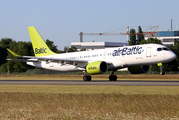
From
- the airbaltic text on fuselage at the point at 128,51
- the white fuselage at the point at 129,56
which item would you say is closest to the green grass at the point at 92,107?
the white fuselage at the point at 129,56

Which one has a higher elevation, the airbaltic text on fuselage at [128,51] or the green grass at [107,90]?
the airbaltic text on fuselage at [128,51]

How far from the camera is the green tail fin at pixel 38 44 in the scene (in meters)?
53.7

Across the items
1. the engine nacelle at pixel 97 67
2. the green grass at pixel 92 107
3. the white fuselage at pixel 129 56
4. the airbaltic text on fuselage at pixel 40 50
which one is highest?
the airbaltic text on fuselage at pixel 40 50

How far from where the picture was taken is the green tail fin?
2112 inches

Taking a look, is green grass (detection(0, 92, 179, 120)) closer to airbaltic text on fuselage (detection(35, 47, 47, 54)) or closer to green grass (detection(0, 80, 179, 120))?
green grass (detection(0, 80, 179, 120))

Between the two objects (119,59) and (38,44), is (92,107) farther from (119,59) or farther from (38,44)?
(38,44)

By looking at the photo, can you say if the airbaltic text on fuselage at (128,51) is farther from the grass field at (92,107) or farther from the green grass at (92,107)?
the green grass at (92,107)

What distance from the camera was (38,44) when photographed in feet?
177

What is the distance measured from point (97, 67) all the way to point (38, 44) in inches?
686

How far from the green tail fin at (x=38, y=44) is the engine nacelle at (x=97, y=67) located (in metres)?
14.0

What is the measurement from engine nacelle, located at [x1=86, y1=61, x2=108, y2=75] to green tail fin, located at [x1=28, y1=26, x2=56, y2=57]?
46.0 ft

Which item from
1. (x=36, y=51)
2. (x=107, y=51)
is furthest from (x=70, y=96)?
(x=36, y=51)

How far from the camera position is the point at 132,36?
14975cm

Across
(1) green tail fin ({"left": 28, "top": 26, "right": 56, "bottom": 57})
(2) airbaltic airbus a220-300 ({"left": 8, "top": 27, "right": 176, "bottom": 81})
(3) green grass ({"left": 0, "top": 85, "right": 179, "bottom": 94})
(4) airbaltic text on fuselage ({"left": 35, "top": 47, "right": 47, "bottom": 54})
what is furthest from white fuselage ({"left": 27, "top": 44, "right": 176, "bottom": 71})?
(3) green grass ({"left": 0, "top": 85, "right": 179, "bottom": 94})
